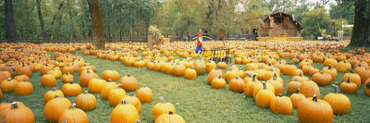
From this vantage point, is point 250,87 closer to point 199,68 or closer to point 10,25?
point 199,68

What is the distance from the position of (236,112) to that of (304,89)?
1.55 metres

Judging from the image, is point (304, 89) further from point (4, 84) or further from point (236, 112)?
point (4, 84)

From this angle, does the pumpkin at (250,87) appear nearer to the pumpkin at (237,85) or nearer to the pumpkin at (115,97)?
the pumpkin at (237,85)

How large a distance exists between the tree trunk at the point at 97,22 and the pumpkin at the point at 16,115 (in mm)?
11106

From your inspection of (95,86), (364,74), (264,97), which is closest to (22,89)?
(95,86)

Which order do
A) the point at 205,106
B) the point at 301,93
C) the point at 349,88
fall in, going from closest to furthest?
the point at 205,106
the point at 301,93
the point at 349,88

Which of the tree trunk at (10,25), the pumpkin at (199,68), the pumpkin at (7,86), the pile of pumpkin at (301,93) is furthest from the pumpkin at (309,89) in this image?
the tree trunk at (10,25)

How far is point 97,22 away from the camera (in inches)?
521

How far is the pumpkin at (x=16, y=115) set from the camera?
279 cm

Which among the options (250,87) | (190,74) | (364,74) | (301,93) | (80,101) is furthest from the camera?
(190,74)

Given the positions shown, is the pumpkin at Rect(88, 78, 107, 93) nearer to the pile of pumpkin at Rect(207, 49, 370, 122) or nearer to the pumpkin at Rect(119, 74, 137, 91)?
the pumpkin at Rect(119, 74, 137, 91)

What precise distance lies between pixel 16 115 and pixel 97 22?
11.3 metres

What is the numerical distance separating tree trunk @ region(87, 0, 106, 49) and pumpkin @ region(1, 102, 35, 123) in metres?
11.1

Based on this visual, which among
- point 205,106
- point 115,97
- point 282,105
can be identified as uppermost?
point 115,97
